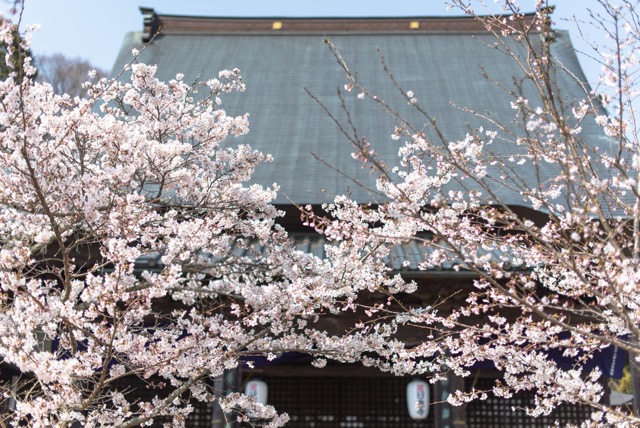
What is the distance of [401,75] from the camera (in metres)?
11.6

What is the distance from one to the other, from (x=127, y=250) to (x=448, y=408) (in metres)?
4.23

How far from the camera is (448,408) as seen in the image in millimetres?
6902

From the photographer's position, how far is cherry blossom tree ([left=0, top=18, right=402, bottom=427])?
3859 millimetres

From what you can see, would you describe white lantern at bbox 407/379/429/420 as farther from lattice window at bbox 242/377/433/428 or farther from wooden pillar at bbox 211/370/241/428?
wooden pillar at bbox 211/370/241/428

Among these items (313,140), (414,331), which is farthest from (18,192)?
(313,140)

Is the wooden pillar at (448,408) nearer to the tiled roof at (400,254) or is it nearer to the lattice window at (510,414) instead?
the lattice window at (510,414)

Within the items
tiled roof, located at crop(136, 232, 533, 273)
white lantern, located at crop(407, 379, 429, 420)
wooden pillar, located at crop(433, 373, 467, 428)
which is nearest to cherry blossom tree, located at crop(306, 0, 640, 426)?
tiled roof, located at crop(136, 232, 533, 273)

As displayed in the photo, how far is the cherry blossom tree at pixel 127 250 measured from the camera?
3859 mm

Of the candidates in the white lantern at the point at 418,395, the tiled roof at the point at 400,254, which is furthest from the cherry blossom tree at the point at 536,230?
the white lantern at the point at 418,395

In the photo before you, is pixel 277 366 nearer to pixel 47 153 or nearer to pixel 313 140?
pixel 313 140

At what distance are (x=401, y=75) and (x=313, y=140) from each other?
9.25 feet

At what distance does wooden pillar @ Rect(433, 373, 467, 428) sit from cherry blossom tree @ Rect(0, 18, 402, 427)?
216cm

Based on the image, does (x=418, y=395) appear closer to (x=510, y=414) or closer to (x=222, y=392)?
(x=510, y=414)

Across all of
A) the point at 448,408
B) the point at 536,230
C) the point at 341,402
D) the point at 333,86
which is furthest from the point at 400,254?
the point at 333,86
